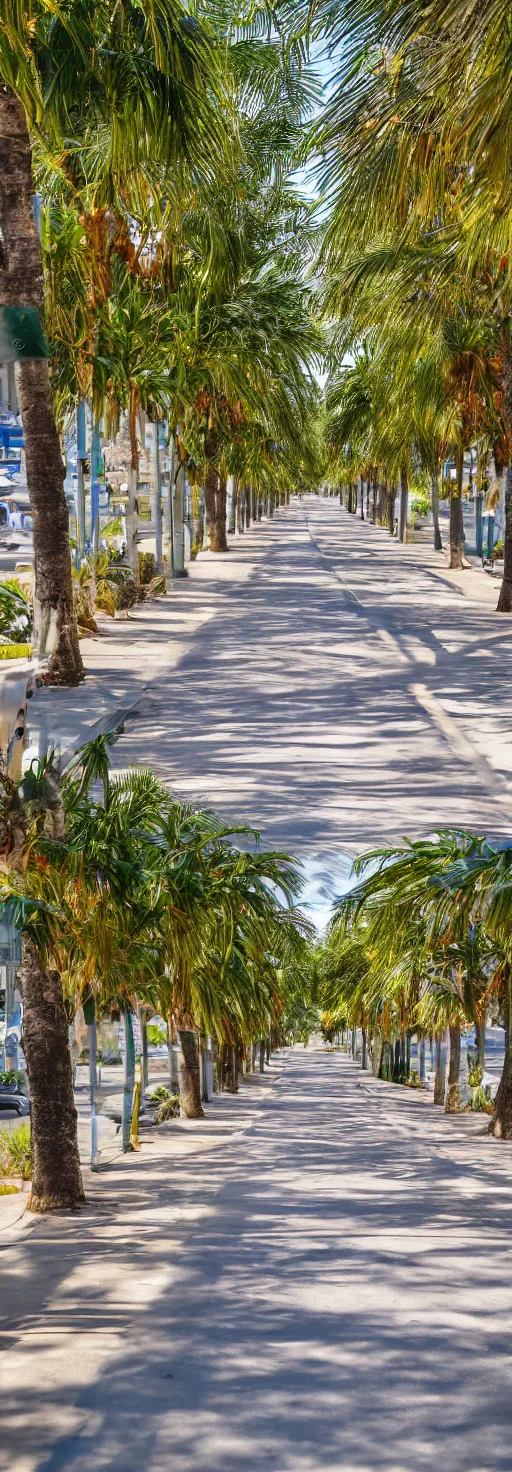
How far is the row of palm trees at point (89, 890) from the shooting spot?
8828 millimetres

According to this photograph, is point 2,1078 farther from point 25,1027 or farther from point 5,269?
point 5,269

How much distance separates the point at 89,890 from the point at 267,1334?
13.1 feet

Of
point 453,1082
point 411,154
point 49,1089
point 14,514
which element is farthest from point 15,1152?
point 14,514

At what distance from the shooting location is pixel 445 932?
44.7ft

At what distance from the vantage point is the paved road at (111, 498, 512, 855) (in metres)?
6.49

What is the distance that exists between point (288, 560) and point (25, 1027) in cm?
1376

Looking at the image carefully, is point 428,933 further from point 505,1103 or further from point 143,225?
point 143,225

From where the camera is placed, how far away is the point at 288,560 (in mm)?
22688

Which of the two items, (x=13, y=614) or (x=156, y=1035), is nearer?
(x=13, y=614)

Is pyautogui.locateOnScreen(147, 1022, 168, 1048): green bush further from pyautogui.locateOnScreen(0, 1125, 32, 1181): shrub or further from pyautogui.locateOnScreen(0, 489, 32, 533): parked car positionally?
pyautogui.locateOnScreen(0, 1125, 32, 1181): shrub

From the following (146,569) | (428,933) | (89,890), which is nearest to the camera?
(89,890)

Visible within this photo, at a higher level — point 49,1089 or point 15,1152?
point 49,1089

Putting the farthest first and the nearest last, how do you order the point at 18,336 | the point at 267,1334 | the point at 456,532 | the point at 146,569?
the point at 456,532 < the point at 146,569 < the point at 267,1334 < the point at 18,336

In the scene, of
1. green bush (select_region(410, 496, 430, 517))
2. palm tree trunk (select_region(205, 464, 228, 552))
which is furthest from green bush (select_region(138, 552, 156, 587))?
green bush (select_region(410, 496, 430, 517))
